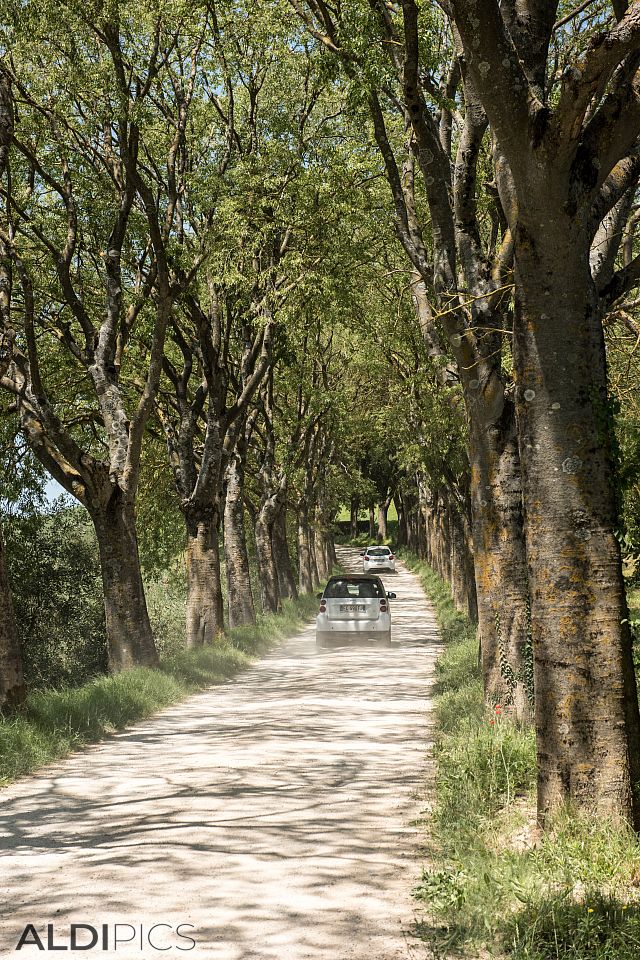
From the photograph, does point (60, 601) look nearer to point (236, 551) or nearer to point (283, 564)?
point (236, 551)

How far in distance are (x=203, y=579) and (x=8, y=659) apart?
9.42 meters

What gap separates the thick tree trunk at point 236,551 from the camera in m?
23.8

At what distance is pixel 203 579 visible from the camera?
1961 centimetres

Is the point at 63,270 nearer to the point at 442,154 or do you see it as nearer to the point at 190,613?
the point at 442,154

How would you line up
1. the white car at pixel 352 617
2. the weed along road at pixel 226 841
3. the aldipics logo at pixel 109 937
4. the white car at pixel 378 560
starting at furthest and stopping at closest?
the white car at pixel 378 560, the white car at pixel 352 617, the weed along road at pixel 226 841, the aldipics logo at pixel 109 937

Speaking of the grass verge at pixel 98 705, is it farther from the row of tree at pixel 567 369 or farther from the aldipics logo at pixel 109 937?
the row of tree at pixel 567 369

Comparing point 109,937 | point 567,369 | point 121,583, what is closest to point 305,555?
point 121,583

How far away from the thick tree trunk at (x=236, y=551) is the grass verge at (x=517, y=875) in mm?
16595

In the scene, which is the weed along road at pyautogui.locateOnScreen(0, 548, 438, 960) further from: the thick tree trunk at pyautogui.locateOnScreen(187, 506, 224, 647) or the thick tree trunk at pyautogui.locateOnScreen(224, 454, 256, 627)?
the thick tree trunk at pyautogui.locateOnScreen(224, 454, 256, 627)

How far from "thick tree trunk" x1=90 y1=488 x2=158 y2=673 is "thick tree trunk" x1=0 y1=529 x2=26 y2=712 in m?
4.01

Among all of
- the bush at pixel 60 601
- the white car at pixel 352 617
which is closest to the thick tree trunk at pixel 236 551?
the white car at pixel 352 617

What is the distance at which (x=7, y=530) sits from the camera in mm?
21109

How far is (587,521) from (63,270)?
10.7 metres

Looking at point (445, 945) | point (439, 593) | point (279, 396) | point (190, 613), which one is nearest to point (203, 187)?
point (190, 613)
